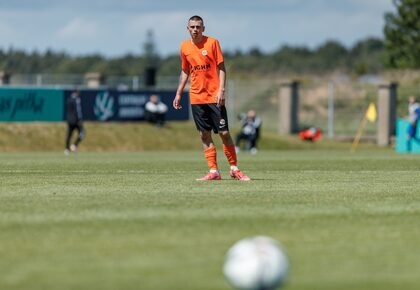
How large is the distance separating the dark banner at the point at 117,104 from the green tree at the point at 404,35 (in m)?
16.7

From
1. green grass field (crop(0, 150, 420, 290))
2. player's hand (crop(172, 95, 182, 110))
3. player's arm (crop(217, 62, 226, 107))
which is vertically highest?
player's arm (crop(217, 62, 226, 107))

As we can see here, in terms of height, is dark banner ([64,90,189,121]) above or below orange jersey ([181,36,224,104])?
below

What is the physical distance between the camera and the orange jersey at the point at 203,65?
1775cm

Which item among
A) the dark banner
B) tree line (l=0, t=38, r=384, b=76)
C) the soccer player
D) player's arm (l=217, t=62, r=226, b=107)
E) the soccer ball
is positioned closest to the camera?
the soccer ball

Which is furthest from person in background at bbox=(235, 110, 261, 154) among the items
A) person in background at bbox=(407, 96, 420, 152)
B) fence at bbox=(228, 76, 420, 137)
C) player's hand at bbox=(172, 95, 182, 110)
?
player's hand at bbox=(172, 95, 182, 110)

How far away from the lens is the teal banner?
4928cm

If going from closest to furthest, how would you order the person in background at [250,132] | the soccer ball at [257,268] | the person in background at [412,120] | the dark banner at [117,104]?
the soccer ball at [257,268], the person in background at [412,120], the person in background at [250,132], the dark banner at [117,104]

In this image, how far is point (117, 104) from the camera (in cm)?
5334

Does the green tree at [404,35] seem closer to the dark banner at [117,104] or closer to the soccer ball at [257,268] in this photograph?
the dark banner at [117,104]

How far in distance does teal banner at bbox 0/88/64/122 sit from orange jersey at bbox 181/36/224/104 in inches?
1254

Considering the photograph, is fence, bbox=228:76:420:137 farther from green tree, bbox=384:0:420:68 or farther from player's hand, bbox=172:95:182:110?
player's hand, bbox=172:95:182:110

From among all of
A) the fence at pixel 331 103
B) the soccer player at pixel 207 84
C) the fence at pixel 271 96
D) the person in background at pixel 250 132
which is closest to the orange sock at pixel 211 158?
the soccer player at pixel 207 84

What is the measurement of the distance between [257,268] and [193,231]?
331cm

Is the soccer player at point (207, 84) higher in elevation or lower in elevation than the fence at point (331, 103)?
higher
